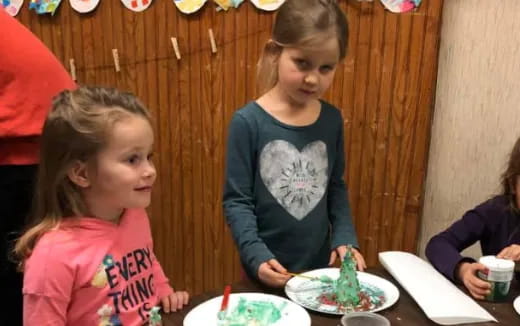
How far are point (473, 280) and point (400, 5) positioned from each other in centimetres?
131

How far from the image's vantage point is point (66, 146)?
105cm

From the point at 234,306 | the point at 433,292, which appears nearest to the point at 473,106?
the point at 433,292

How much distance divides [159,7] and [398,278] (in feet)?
4.73

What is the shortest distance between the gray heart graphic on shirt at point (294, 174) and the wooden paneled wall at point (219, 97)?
2.86 ft

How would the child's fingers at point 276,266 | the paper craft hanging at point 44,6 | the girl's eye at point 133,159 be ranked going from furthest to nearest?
the paper craft hanging at point 44,6 < the child's fingers at point 276,266 < the girl's eye at point 133,159

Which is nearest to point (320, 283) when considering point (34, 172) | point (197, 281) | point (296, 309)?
point (296, 309)

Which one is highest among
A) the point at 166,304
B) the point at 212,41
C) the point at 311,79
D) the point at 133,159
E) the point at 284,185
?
the point at 212,41

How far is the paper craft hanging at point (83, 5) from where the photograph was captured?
209 cm

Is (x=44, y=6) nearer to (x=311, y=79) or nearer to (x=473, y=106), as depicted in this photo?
(x=311, y=79)

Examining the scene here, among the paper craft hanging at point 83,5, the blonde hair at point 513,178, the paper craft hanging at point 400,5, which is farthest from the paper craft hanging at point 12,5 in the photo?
the blonde hair at point 513,178

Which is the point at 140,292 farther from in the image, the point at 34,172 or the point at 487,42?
the point at 487,42

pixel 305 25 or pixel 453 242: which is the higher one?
pixel 305 25

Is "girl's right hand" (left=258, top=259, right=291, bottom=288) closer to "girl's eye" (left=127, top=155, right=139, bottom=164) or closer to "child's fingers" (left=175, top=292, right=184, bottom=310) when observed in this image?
"child's fingers" (left=175, top=292, right=184, bottom=310)

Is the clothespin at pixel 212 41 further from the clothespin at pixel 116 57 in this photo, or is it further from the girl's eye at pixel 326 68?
the girl's eye at pixel 326 68
